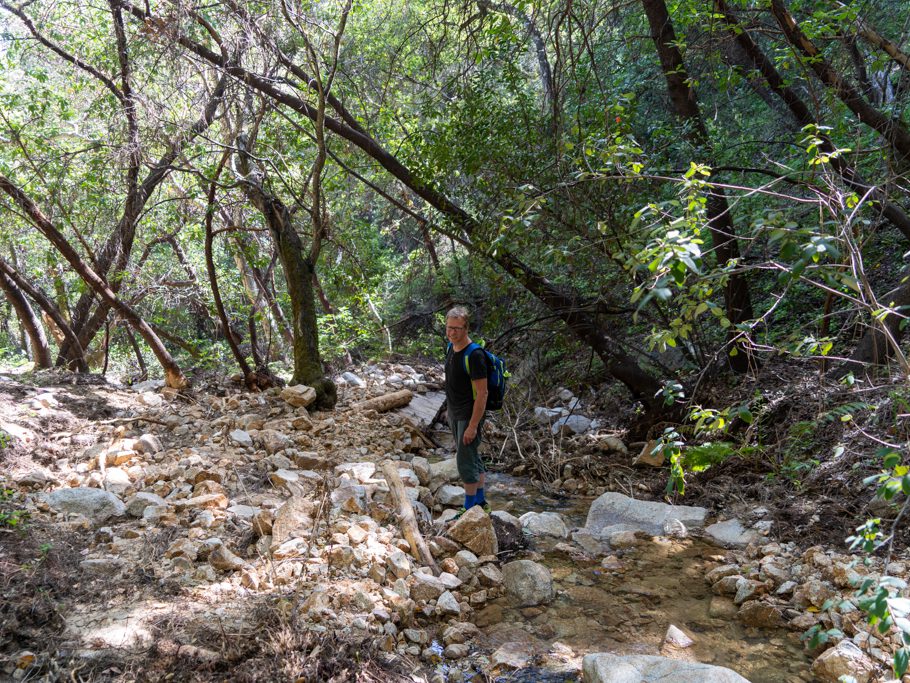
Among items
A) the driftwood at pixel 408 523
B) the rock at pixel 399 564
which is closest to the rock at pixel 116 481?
the driftwood at pixel 408 523

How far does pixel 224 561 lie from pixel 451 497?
2.23 meters

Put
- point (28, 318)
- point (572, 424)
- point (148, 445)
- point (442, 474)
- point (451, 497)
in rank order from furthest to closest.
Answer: point (28, 318), point (572, 424), point (442, 474), point (148, 445), point (451, 497)

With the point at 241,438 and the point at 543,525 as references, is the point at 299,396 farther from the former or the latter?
the point at 543,525

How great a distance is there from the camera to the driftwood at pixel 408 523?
170 inches

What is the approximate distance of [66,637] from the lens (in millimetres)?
2949

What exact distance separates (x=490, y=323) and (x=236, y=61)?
4.50m

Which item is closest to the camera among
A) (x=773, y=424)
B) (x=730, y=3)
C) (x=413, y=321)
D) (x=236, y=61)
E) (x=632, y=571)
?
(x=632, y=571)

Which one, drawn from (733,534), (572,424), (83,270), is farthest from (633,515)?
(83,270)

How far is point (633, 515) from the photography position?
17.8ft

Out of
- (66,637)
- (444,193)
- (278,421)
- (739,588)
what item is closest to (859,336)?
(739,588)

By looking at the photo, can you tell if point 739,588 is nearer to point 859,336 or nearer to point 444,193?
point 859,336

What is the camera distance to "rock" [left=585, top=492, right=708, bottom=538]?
5.26 m

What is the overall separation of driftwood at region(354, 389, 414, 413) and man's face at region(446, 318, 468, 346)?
3638 mm

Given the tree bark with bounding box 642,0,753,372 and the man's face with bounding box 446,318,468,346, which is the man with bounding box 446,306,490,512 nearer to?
the man's face with bounding box 446,318,468,346
